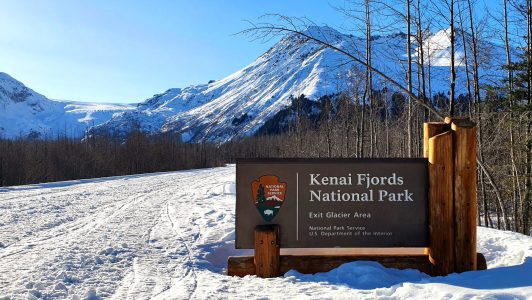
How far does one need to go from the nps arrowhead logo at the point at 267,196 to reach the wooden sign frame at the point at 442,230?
191mm

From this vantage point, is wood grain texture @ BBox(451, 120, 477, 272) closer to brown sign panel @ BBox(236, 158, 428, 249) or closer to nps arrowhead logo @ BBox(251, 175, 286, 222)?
brown sign panel @ BBox(236, 158, 428, 249)

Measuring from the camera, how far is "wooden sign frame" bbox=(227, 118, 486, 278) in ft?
17.1

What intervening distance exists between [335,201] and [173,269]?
7.37 ft

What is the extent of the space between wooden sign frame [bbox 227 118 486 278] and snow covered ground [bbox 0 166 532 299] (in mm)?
174

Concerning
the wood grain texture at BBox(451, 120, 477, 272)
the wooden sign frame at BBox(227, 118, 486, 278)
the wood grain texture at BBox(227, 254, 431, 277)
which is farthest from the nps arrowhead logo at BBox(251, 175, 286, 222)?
the wood grain texture at BBox(451, 120, 477, 272)

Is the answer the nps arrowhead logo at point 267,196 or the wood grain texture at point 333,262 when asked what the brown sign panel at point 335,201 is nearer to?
the nps arrowhead logo at point 267,196

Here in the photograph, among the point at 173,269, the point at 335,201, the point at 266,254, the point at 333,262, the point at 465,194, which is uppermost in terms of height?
the point at 465,194

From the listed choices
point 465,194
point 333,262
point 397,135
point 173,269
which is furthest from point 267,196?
point 397,135

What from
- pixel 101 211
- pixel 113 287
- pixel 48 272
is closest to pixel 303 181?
pixel 113 287

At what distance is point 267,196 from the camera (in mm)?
5512

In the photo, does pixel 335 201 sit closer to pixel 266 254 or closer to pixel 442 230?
pixel 266 254

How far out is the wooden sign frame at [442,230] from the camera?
17.1 ft

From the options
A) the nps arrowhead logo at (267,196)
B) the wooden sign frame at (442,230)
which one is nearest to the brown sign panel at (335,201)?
the nps arrowhead logo at (267,196)

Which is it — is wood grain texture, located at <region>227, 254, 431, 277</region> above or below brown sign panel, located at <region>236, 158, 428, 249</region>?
below
